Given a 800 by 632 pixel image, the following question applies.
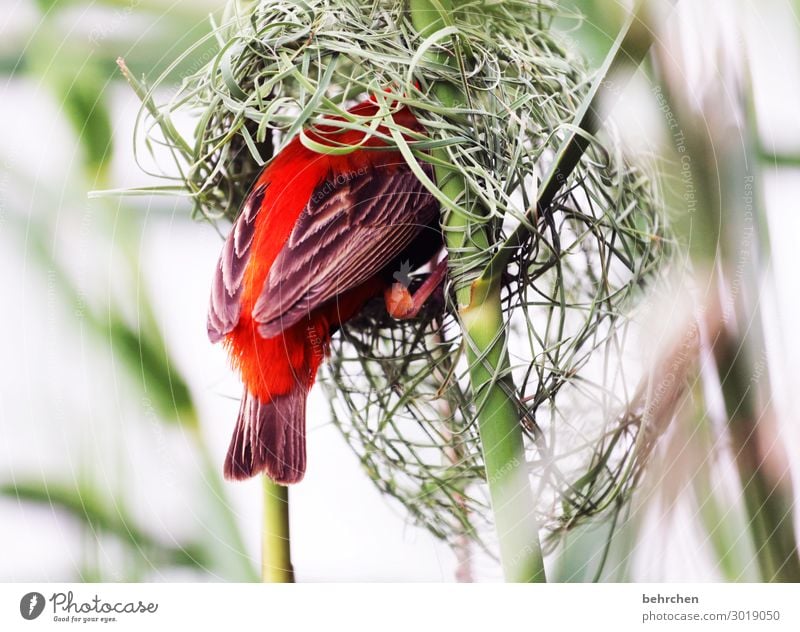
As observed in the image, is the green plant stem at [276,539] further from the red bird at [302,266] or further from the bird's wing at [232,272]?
the bird's wing at [232,272]

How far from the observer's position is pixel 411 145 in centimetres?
60

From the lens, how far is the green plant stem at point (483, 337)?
0.62 m

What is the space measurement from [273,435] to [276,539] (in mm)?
135

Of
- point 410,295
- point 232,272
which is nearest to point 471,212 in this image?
point 410,295

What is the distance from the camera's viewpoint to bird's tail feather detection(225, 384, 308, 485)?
2.19 ft

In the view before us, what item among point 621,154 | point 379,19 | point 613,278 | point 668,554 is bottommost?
point 668,554

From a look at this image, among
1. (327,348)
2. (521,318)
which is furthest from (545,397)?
(327,348)

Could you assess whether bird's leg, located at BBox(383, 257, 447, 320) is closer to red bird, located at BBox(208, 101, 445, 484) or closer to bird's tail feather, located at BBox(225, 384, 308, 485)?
red bird, located at BBox(208, 101, 445, 484)

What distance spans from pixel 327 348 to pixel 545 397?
0.70ft

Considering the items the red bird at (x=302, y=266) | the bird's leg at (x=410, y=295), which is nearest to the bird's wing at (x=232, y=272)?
the red bird at (x=302, y=266)

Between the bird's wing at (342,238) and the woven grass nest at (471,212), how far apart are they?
48 mm

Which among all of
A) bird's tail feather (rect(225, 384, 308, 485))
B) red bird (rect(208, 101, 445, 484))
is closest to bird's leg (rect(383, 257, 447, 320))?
red bird (rect(208, 101, 445, 484))

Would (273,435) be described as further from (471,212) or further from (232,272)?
(471,212)

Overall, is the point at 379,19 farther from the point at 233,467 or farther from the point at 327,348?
the point at 233,467
